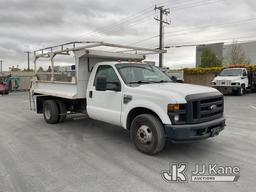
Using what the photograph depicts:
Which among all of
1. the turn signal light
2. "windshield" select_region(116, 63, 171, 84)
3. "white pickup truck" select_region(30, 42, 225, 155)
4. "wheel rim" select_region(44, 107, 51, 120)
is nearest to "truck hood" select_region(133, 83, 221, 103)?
"white pickup truck" select_region(30, 42, 225, 155)

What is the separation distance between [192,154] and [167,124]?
102 centimetres

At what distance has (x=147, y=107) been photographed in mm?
4754

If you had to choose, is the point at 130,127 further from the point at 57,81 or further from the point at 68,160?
the point at 57,81

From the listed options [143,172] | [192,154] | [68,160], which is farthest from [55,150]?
[192,154]

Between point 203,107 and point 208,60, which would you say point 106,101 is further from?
point 208,60

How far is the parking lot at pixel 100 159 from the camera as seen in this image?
360 centimetres

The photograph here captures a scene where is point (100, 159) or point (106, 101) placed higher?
point (106, 101)

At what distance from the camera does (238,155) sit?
485cm

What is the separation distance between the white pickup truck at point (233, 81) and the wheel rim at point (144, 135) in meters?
14.4

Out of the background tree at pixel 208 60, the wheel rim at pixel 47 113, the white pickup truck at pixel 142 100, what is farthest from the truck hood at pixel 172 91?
the background tree at pixel 208 60

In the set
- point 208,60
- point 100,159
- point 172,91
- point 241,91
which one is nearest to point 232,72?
point 241,91

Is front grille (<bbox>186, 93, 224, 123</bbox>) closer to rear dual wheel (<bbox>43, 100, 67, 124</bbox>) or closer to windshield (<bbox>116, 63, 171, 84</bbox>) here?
windshield (<bbox>116, 63, 171, 84</bbox>)

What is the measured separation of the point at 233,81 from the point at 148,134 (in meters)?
14.6

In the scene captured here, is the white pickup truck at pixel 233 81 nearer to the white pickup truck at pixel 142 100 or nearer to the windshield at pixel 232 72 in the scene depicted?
the windshield at pixel 232 72
